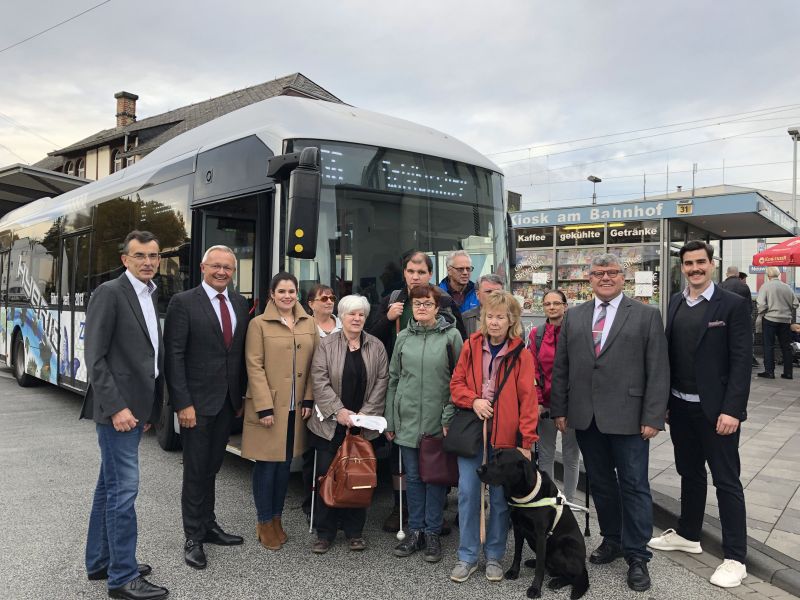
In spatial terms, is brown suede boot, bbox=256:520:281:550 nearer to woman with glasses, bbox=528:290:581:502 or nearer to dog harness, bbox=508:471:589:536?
dog harness, bbox=508:471:589:536

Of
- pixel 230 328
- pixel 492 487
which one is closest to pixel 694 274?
pixel 492 487

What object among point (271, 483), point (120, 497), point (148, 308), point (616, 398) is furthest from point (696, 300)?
point (120, 497)

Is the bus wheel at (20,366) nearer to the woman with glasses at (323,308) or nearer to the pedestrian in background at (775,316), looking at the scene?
the woman with glasses at (323,308)

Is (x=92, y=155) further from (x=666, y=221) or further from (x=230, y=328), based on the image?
(x=230, y=328)

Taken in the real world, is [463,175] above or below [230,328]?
above

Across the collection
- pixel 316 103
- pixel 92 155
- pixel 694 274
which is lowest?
pixel 694 274

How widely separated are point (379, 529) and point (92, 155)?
37.7 m

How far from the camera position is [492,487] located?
3.75 m

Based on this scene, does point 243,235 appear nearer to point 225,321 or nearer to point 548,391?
point 225,321

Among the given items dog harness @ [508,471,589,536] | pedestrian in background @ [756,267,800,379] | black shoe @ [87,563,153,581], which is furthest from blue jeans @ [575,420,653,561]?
pedestrian in background @ [756,267,800,379]

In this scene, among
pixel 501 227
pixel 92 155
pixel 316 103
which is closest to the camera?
pixel 316 103

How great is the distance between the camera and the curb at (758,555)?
11.8ft

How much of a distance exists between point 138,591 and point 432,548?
170 centimetres

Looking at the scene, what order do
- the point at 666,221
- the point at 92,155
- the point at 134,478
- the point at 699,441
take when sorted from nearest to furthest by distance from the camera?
the point at 134,478 → the point at 699,441 → the point at 666,221 → the point at 92,155
